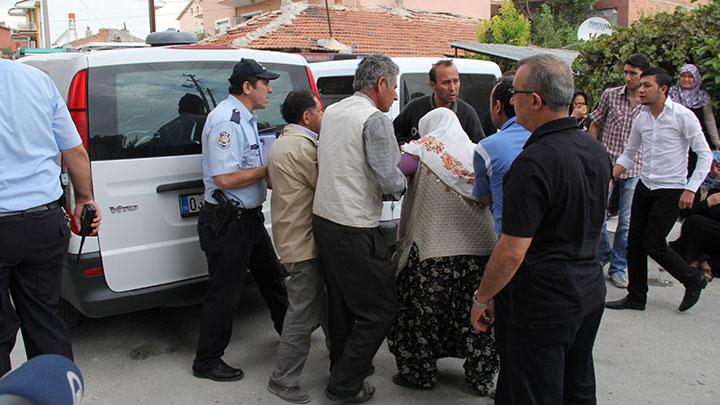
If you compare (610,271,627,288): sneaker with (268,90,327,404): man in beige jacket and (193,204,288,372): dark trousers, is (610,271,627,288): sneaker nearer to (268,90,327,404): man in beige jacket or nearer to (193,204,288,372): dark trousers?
(268,90,327,404): man in beige jacket

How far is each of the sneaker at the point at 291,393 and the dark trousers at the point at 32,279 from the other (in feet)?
3.73

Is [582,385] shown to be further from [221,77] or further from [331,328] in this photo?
[221,77]

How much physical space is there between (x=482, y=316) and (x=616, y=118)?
3.92 m

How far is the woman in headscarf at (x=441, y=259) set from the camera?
10.7ft

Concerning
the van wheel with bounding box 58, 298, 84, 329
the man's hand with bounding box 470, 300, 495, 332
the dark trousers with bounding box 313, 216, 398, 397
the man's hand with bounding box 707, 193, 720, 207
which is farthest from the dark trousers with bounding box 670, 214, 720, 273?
the van wheel with bounding box 58, 298, 84, 329

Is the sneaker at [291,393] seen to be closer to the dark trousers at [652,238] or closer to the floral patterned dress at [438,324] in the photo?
the floral patterned dress at [438,324]

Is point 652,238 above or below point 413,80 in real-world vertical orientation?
below

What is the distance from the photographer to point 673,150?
4.59 metres

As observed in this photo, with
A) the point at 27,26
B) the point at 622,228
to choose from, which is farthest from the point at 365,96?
the point at 27,26

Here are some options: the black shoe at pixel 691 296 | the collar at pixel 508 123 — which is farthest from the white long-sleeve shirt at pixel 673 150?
the collar at pixel 508 123

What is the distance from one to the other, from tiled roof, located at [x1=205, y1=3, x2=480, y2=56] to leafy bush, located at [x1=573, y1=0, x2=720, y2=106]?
23.8 ft

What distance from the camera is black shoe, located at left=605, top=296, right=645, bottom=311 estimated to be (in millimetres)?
4805

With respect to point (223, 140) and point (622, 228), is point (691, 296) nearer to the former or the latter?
point (622, 228)

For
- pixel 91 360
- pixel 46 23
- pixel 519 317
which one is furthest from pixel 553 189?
pixel 46 23
